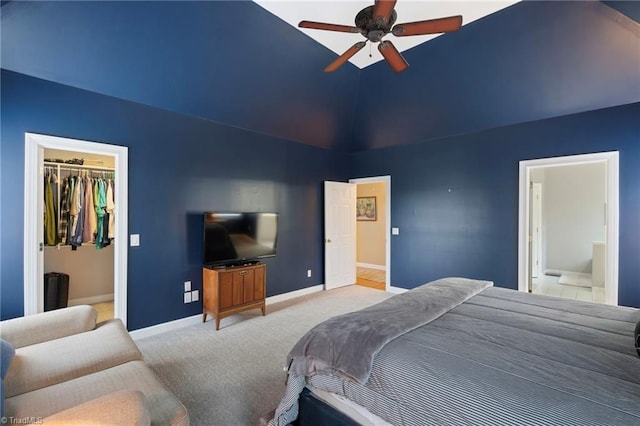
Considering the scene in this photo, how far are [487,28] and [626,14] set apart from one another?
1094 mm

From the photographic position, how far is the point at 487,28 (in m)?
3.15

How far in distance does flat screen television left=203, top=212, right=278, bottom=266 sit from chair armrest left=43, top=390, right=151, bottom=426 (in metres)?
2.52

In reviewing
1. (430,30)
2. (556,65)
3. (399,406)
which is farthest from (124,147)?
(556,65)

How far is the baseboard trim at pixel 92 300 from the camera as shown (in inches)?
173

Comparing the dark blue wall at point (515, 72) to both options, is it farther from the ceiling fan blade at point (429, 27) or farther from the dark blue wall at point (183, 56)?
the ceiling fan blade at point (429, 27)

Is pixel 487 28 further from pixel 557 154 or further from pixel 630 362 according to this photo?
pixel 630 362

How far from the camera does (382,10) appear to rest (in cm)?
190

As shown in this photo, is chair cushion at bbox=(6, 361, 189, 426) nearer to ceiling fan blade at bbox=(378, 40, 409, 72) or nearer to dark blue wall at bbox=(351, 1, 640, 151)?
ceiling fan blade at bbox=(378, 40, 409, 72)

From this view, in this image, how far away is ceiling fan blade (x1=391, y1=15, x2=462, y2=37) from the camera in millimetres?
2047

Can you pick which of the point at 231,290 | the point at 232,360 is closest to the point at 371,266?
the point at 231,290

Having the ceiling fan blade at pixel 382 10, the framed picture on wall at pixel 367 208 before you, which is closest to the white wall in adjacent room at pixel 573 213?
the framed picture on wall at pixel 367 208

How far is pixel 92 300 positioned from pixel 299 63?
15.8 feet

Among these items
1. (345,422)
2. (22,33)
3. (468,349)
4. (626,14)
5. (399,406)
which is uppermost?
(626,14)

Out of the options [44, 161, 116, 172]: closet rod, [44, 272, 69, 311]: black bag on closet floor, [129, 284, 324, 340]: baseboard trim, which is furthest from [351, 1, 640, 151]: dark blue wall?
[44, 272, 69, 311]: black bag on closet floor
